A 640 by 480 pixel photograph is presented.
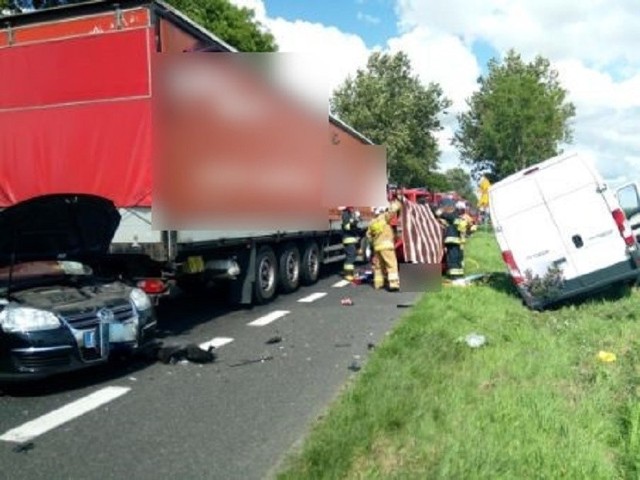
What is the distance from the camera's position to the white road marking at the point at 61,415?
15.9 ft

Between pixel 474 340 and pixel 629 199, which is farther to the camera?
pixel 629 199

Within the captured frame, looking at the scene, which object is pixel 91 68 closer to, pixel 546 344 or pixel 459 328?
pixel 459 328

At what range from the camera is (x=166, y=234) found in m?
7.62

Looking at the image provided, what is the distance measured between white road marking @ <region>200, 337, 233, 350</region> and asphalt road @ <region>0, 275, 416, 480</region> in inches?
1.1

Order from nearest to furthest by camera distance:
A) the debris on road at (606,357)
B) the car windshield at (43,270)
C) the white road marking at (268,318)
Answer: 1. the car windshield at (43,270)
2. the debris on road at (606,357)
3. the white road marking at (268,318)

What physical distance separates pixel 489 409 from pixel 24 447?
3055mm

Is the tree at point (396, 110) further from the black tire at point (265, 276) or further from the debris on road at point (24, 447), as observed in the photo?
the debris on road at point (24, 447)

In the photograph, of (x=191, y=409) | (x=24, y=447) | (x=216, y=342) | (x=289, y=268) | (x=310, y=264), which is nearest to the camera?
(x=24, y=447)

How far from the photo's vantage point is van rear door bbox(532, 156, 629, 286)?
354 inches

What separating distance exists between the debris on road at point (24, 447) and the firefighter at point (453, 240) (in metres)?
8.99

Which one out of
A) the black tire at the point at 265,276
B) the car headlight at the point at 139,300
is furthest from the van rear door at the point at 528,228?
the car headlight at the point at 139,300

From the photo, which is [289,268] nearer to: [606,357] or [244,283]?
[244,283]

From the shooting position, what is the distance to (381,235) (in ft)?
41.0

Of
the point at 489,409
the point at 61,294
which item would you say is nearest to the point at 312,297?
the point at 61,294
